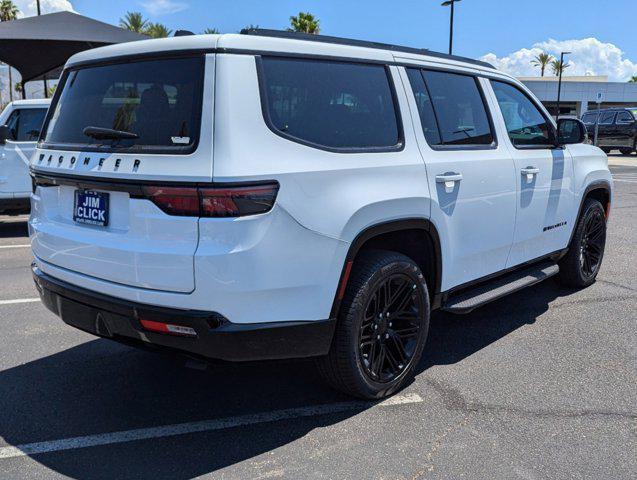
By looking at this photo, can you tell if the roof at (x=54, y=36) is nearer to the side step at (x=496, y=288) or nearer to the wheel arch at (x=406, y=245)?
the side step at (x=496, y=288)

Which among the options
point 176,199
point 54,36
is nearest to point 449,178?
point 176,199

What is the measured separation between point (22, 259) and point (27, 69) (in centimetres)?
1025

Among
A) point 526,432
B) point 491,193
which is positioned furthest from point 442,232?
point 526,432

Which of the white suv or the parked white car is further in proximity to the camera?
the parked white car

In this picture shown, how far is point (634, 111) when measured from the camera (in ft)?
83.0

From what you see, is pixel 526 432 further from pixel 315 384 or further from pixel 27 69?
pixel 27 69

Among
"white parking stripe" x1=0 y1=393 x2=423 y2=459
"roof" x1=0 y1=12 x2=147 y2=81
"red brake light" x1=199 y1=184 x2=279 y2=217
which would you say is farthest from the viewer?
"roof" x1=0 y1=12 x2=147 y2=81

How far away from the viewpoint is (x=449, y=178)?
11.8 feet

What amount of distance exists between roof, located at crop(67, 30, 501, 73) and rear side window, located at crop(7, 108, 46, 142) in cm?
623

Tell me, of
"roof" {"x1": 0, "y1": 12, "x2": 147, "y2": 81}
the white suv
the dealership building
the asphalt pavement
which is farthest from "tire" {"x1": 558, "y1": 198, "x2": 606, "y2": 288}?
the dealership building

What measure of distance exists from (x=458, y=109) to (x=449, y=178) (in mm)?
633

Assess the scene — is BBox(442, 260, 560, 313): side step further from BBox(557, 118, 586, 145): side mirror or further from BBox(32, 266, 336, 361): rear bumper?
BBox(32, 266, 336, 361): rear bumper

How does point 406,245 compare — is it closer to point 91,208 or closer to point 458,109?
point 458,109

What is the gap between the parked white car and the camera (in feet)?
29.1
